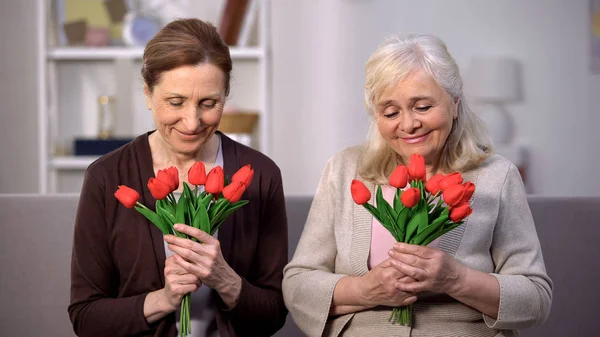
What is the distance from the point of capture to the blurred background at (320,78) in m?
5.66

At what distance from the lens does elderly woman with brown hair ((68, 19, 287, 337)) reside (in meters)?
1.90

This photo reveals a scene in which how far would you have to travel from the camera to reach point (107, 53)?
18.1ft

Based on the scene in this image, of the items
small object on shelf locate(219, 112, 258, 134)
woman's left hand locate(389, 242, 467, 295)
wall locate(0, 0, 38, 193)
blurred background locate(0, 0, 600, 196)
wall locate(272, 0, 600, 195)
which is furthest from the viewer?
wall locate(272, 0, 600, 195)

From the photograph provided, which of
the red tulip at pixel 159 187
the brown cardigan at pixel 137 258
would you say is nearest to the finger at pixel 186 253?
the red tulip at pixel 159 187

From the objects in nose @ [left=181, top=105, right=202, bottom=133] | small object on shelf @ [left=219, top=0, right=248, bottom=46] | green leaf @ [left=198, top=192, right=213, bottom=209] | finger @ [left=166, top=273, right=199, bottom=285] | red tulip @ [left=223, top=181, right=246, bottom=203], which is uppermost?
small object on shelf @ [left=219, top=0, right=248, bottom=46]

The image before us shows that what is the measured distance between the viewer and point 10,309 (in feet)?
7.75

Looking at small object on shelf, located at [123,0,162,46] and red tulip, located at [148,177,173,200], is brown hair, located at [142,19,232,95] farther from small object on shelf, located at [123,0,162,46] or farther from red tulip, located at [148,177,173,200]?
small object on shelf, located at [123,0,162,46]

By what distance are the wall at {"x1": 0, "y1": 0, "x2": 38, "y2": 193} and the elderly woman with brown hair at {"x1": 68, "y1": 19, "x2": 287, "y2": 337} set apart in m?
4.05

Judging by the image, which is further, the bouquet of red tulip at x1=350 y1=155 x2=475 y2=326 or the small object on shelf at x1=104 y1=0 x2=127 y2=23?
the small object on shelf at x1=104 y1=0 x2=127 y2=23

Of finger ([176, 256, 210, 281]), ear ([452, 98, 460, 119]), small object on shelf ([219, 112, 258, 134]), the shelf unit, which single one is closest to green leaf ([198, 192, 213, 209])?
finger ([176, 256, 210, 281])

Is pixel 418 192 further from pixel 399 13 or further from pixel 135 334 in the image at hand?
pixel 399 13

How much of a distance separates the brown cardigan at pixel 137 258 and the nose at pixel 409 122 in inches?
17.0

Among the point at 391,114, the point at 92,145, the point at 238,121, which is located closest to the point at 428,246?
the point at 391,114

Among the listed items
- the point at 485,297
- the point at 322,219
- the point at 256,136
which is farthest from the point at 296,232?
the point at 256,136
